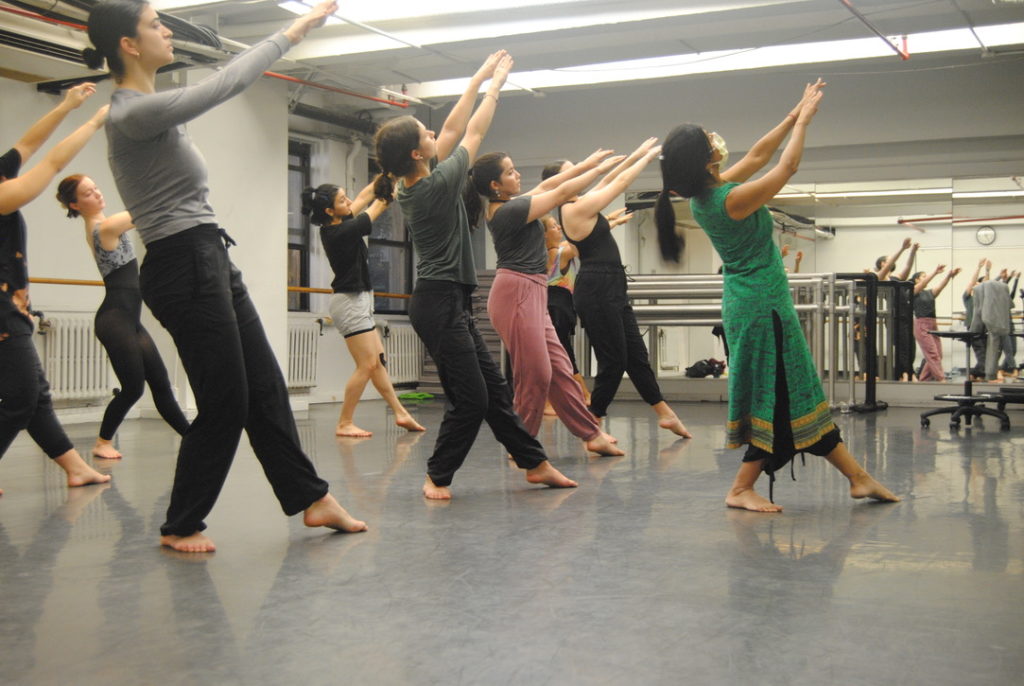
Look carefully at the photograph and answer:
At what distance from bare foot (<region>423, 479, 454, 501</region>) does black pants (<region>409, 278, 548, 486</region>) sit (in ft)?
0.08

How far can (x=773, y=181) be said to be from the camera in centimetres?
353

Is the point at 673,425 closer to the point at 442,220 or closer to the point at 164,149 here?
the point at 442,220

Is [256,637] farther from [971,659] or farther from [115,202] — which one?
[115,202]

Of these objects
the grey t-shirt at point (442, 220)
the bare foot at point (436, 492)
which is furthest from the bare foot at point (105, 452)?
the grey t-shirt at point (442, 220)

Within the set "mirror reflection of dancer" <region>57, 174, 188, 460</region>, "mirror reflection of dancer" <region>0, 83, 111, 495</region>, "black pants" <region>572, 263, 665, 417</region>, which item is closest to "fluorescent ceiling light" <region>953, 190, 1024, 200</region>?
"black pants" <region>572, 263, 665, 417</region>

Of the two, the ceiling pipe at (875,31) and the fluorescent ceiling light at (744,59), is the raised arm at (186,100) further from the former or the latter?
the fluorescent ceiling light at (744,59)

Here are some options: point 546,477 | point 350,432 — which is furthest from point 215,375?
point 350,432

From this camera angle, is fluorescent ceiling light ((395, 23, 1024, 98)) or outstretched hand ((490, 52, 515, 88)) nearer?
outstretched hand ((490, 52, 515, 88))

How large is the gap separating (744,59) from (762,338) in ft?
21.9

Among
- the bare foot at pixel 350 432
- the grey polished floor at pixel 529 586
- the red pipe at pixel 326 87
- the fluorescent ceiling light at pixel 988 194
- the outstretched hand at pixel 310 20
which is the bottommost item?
the bare foot at pixel 350 432

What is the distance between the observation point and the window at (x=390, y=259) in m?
12.6

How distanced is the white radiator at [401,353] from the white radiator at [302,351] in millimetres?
1173

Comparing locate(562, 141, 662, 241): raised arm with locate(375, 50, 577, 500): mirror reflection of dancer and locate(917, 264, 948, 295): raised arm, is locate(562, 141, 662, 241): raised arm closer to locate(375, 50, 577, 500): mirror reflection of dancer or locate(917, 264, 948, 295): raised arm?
locate(375, 50, 577, 500): mirror reflection of dancer

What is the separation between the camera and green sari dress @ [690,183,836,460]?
3746 mm
